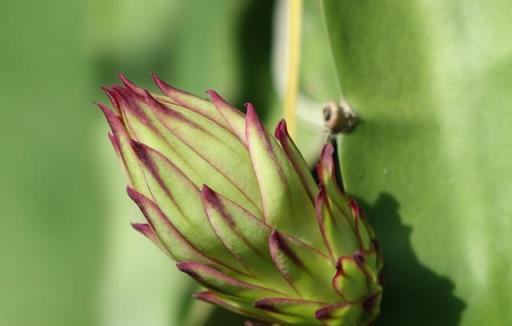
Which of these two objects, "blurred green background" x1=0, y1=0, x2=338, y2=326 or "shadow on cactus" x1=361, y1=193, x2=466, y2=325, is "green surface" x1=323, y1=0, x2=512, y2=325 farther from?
"blurred green background" x1=0, y1=0, x2=338, y2=326

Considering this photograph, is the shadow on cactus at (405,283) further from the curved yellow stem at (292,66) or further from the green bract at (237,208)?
the curved yellow stem at (292,66)

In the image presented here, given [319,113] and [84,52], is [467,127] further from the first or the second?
[84,52]

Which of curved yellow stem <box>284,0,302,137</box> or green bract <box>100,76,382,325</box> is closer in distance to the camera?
green bract <box>100,76,382,325</box>

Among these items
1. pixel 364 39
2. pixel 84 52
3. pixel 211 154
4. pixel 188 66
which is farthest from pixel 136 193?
pixel 84 52

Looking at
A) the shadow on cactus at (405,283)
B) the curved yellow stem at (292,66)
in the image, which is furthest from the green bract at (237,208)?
the curved yellow stem at (292,66)

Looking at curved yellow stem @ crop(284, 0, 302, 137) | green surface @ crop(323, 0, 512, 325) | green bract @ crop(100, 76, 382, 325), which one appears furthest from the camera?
curved yellow stem @ crop(284, 0, 302, 137)

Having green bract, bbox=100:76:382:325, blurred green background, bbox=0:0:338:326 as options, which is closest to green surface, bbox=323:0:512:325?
green bract, bbox=100:76:382:325
